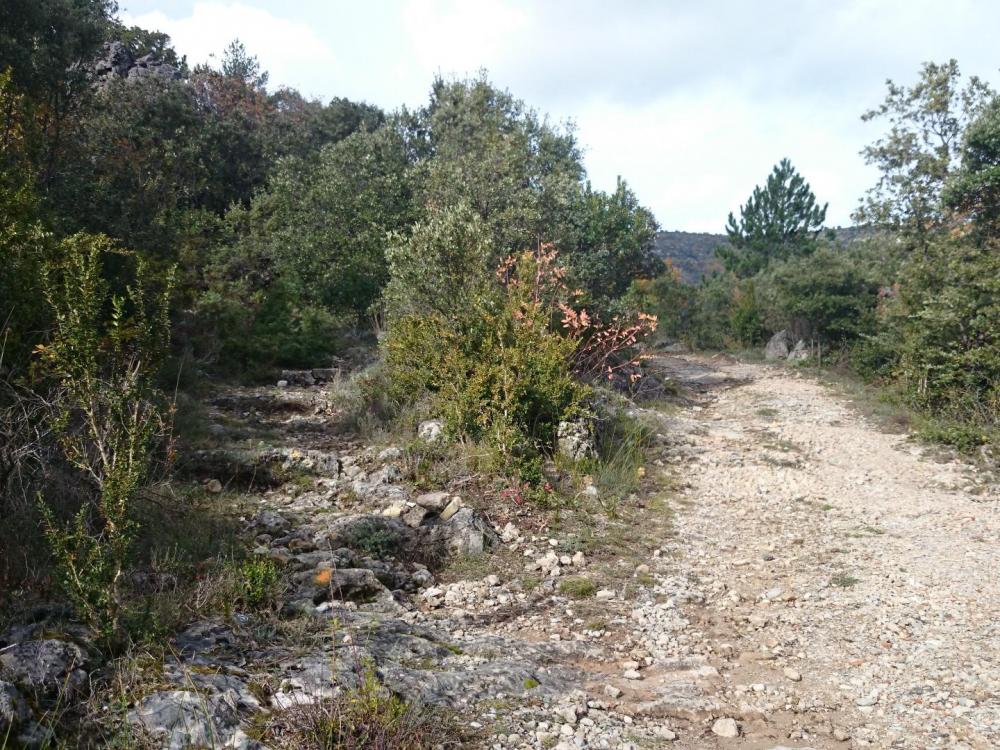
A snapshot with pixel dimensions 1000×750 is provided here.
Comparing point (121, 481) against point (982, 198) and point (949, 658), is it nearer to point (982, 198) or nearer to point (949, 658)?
point (949, 658)

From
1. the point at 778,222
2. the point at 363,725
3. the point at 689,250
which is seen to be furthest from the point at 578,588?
the point at 689,250

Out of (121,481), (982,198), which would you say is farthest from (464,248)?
(982,198)

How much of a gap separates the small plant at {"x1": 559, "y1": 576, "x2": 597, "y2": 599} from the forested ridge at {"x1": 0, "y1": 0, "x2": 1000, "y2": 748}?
0.09ft

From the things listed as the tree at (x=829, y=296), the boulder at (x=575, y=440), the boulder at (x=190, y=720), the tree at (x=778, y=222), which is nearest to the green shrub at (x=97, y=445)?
the boulder at (x=190, y=720)

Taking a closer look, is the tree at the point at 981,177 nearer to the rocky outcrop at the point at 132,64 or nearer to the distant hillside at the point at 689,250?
the rocky outcrop at the point at 132,64

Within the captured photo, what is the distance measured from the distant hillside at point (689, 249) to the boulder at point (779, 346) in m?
42.7

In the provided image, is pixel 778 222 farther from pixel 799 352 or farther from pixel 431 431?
pixel 431 431

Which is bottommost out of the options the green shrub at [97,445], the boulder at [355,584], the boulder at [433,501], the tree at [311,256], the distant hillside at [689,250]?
the boulder at [355,584]

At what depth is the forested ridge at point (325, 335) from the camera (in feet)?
11.6

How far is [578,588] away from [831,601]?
5.94ft

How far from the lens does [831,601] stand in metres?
5.00

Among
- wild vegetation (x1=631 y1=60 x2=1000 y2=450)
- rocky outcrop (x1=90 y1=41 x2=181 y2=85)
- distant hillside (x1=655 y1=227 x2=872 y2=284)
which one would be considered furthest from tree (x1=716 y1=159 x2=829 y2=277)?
rocky outcrop (x1=90 y1=41 x2=181 y2=85)

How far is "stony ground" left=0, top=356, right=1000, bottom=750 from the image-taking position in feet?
10.9

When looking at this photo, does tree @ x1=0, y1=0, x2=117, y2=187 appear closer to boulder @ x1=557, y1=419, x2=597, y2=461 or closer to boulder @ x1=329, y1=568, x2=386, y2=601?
boulder @ x1=557, y1=419, x2=597, y2=461
